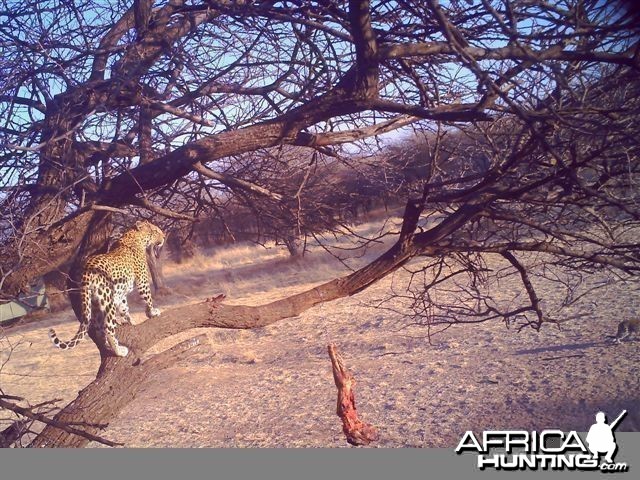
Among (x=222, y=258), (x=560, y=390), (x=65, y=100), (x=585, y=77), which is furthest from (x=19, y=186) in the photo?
(x=222, y=258)

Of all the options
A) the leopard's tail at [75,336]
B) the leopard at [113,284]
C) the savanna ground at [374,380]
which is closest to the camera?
the leopard at [113,284]

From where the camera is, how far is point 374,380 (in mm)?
9992

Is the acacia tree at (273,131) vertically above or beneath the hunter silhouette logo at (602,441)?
above

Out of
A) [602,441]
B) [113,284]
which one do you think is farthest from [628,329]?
[113,284]

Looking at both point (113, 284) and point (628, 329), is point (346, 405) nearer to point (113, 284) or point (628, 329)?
point (113, 284)

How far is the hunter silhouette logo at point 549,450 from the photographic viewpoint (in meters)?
3.18

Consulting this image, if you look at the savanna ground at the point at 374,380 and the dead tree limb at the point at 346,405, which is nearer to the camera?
the dead tree limb at the point at 346,405

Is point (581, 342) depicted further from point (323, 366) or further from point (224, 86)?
point (224, 86)

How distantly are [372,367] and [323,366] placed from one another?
109 centimetres

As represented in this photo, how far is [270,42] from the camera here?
555 cm

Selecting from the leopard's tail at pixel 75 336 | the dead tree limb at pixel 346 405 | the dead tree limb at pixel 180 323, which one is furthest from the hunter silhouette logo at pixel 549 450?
the leopard's tail at pixel 75 336

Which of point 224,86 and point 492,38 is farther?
point 224,86

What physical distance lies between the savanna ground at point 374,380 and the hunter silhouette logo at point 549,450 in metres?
2.03

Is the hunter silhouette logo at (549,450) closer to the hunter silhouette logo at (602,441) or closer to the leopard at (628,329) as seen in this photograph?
the hunter silhouette logo at (602,441)
